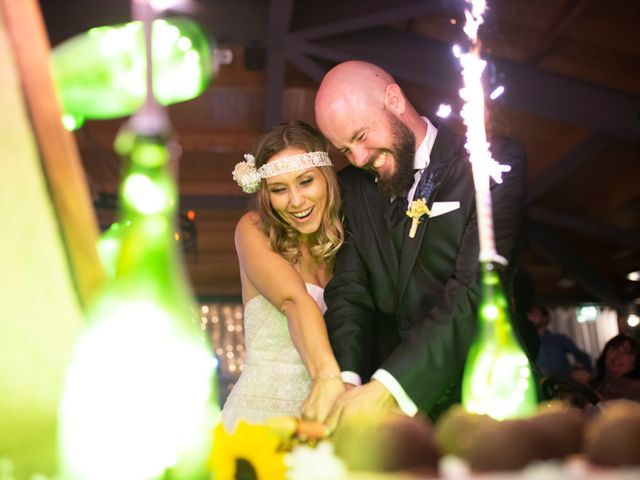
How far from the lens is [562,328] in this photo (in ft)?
54.1

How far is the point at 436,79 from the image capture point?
6637 mm

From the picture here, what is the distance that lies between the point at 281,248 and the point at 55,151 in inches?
77.7

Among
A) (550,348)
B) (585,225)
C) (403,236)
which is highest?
(585,225)

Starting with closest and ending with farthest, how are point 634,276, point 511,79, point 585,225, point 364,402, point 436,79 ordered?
point 364,402 < point 436,79 < point 511,79 < point 585,225 < point 634,276

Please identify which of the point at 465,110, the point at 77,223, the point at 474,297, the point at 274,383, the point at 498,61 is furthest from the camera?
the point at 498,61

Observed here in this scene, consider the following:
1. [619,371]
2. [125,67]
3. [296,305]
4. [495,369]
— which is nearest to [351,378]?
[296,305]

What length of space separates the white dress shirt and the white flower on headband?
0.58m

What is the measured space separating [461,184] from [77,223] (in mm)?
1857

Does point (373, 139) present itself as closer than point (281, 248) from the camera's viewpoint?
Yes

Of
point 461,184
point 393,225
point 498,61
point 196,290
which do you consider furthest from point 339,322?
point 196,290

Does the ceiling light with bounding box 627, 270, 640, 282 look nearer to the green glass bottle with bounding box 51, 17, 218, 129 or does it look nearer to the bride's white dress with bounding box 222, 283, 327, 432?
the bride's white dress with bounding box 222, 283, 327, 432

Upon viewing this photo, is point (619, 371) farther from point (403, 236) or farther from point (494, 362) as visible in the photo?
point (494, 362)

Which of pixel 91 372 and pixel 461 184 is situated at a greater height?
pixel 461 184

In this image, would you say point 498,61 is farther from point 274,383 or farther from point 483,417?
point 483,417
